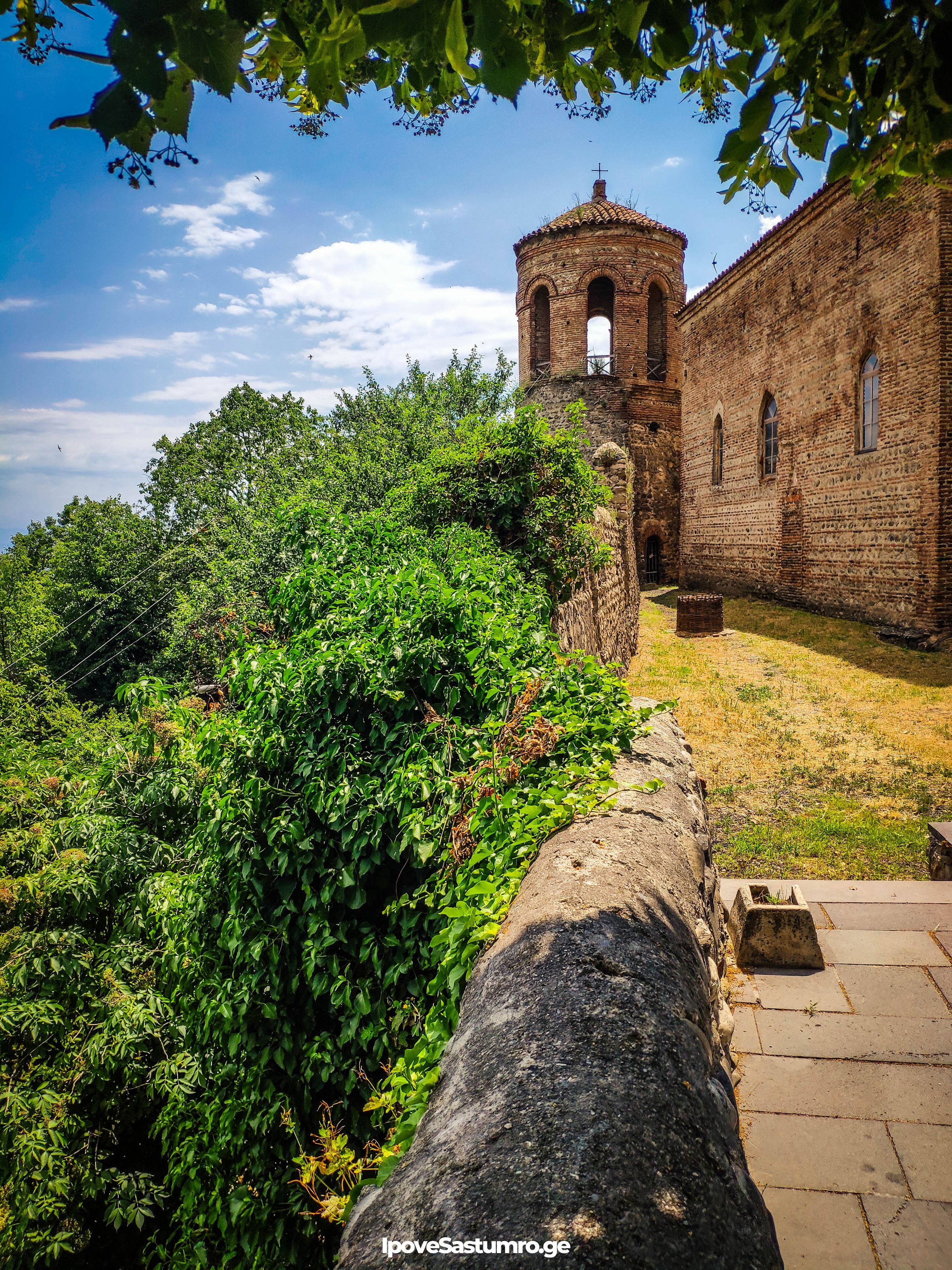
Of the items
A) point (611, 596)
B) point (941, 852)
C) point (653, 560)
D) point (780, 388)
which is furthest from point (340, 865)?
point (653, 560)

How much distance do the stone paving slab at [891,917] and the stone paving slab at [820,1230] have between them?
2184 millimetres

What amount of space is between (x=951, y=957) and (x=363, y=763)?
3628 millimetres

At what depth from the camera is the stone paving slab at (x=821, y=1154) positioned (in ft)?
8.64

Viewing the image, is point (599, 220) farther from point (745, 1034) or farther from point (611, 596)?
point (745, 1034)

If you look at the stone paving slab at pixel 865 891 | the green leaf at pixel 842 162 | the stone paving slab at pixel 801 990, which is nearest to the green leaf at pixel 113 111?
the green leaf at pixel 842 162

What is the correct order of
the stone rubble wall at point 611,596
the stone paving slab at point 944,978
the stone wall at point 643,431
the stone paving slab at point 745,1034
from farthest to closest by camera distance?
the stone wall at point 643,431, the stone rubble wall at point 611,596, the stone paving slab at point 944,978, the stone paving slab at point 745,1034

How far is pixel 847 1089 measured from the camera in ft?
10.2

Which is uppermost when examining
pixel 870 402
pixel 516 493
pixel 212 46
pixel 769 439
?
pixel 769 439

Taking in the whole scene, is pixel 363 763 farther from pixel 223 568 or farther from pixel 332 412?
pixel 332 412

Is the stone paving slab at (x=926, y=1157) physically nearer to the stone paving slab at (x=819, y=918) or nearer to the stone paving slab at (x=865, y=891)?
the stone paving slab at (x=819, y=918)

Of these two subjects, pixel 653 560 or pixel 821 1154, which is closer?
pixel 821 1154

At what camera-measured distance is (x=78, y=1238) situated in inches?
252

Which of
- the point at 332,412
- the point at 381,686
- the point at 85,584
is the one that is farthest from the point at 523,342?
the point at 381,686

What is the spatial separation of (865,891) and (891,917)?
40cm
